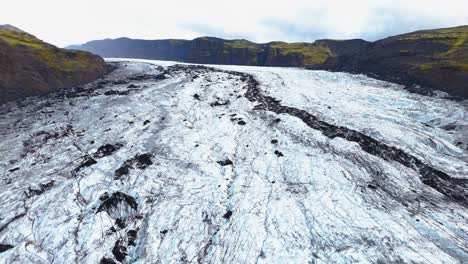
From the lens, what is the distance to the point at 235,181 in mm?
17234

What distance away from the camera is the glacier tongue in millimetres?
12789

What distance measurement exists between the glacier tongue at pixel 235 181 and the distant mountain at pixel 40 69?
3.99 m

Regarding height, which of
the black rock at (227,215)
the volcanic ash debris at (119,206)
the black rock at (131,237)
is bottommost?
the black rock at (131,237)

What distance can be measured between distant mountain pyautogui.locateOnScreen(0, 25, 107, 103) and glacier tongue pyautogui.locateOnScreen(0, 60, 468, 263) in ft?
13.1

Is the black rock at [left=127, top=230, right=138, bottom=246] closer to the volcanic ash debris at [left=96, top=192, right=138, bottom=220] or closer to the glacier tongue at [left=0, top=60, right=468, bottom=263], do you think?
the glacier tongue at [left=0, top=60, right=468, bottom=263]

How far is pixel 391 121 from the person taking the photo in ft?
81.6

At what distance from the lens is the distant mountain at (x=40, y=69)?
32344 mm

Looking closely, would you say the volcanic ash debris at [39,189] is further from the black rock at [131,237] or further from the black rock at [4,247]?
the black rock at [131,237]

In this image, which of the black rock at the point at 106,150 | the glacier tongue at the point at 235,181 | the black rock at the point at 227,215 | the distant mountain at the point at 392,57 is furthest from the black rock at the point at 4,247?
the distant mountain at the point at 392,57

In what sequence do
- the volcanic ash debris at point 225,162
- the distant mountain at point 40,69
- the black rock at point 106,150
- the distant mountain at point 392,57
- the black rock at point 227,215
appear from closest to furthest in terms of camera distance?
the black rock at point 227,215, the volcanic ash debris at point 225,162, the black rock at point 106,150, the distant mountain at point 40,69, the distant mountain at point 392,57

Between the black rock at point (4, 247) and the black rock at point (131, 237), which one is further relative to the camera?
the black rock at point (131, 237)

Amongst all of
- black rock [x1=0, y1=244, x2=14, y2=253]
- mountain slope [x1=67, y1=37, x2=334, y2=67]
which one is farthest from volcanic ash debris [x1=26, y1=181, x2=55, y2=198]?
mountain slope [x1=67, y1=37, x2=334, y2=67]

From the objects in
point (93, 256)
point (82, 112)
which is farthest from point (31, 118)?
point (93, 256)

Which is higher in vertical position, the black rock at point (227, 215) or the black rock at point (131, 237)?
the black rock at point (227, 215)
